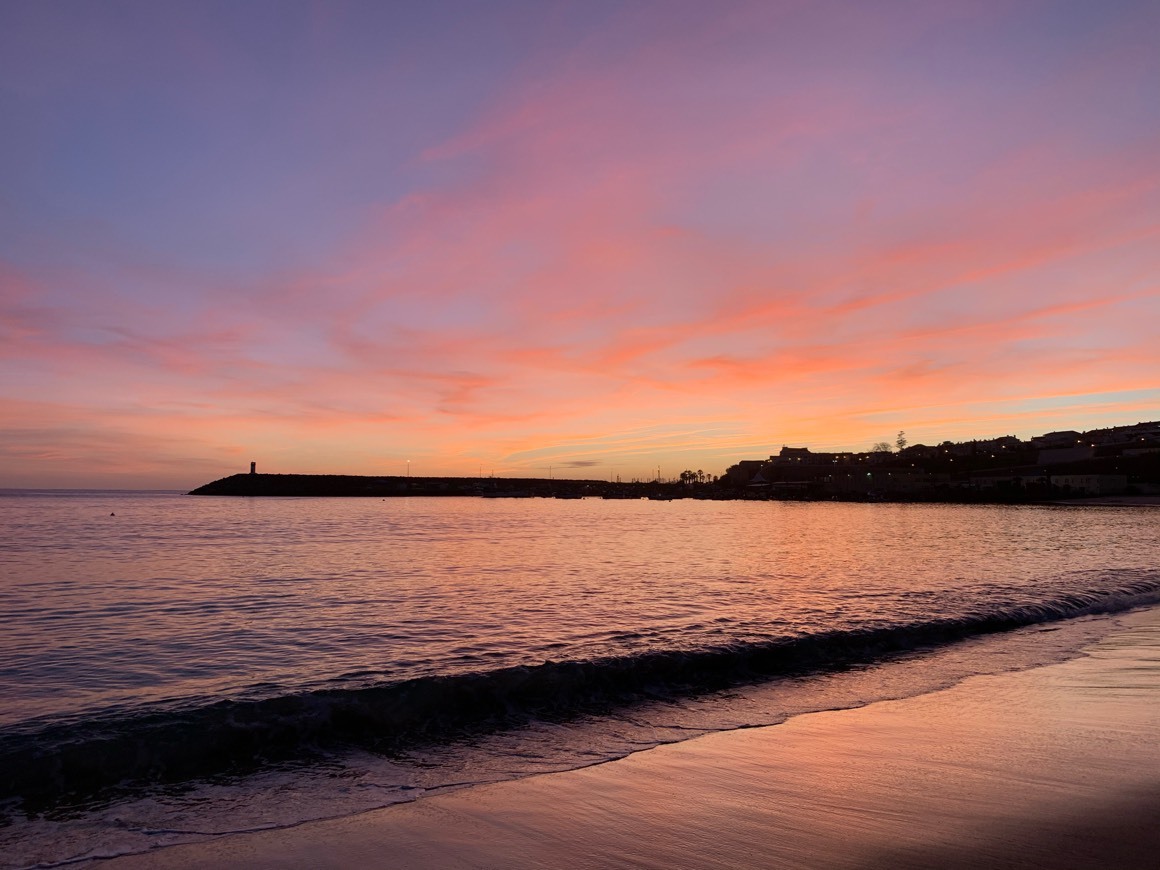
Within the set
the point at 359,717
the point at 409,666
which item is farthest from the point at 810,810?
the point at 409,666

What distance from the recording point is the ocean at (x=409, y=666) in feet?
25.6

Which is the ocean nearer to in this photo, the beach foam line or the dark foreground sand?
the beach foam line

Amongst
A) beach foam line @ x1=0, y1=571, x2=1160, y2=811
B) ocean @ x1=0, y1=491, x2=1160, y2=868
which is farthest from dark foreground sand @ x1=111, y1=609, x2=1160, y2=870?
beach foam line @ x1=0, y1=571, x2=1160, y2=811

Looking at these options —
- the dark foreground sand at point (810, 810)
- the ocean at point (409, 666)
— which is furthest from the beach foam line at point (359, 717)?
the dark foreground sand at point (810, 810)

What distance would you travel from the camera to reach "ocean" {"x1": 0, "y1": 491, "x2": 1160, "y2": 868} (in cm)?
781

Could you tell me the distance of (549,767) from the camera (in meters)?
8.20

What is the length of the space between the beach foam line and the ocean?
0.13ft

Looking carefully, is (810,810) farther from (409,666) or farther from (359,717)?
(409,666)

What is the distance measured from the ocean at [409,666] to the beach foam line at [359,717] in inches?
1.6

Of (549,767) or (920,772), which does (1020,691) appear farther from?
(549,767)

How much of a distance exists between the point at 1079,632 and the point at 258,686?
58.9ft

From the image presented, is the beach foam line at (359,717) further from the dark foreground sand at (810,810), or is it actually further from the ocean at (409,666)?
the dark foreground sand at (810,810)

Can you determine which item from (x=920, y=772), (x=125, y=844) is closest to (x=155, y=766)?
(x=125, y=844)

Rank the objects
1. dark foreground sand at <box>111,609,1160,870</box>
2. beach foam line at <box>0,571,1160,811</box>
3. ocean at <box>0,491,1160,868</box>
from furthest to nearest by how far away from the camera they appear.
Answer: beach foam line at <box>0,571,1160,811</box> → ocean at <box>0,491,1160,868</box> → dark foreground sand at <box>111,609,1160,870</box>
